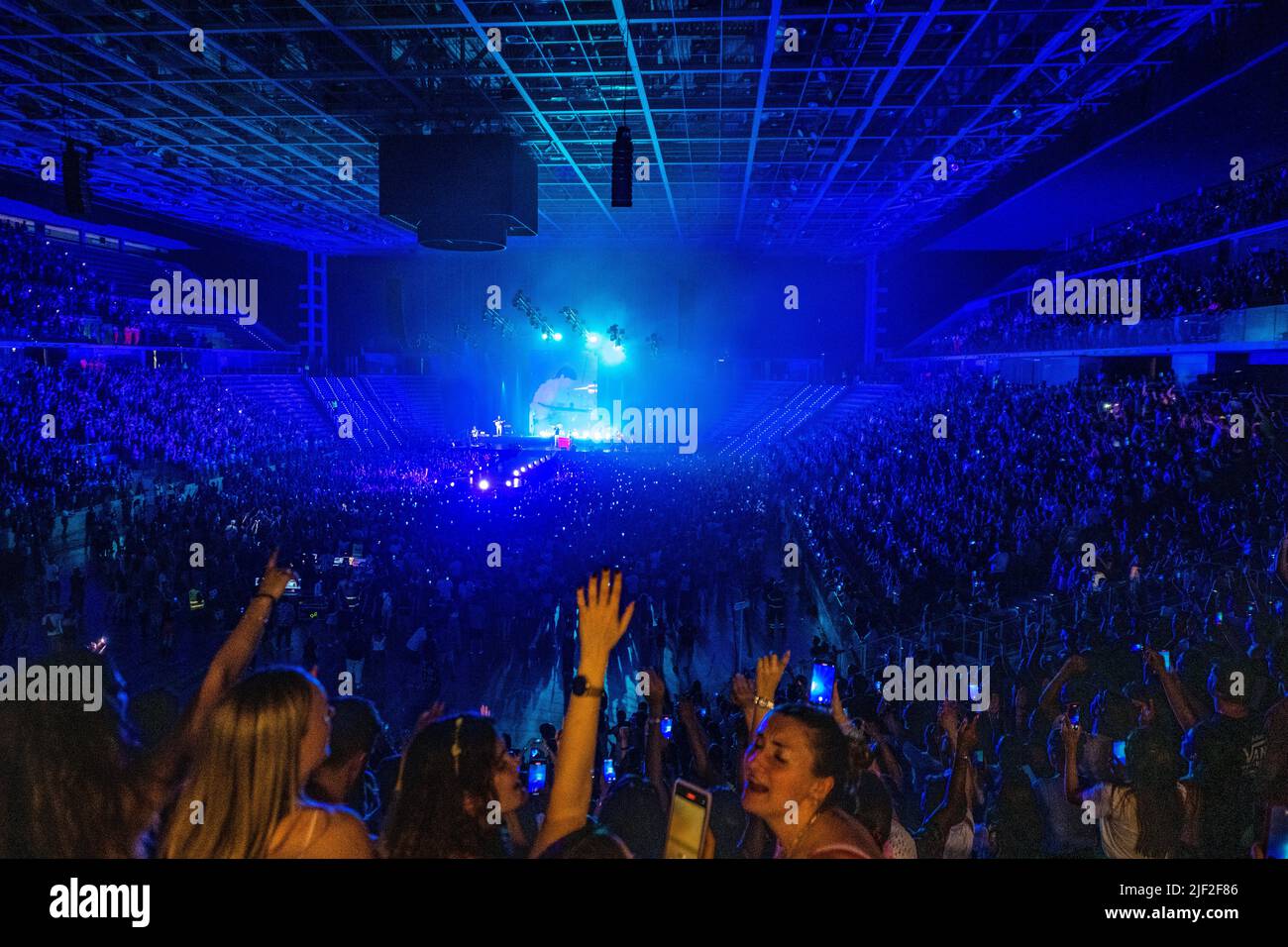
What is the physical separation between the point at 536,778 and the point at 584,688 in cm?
308

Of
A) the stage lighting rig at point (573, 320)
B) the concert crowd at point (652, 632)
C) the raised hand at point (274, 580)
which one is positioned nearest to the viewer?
the concert crowd at point (652, 632)

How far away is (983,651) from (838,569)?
3.12 meters

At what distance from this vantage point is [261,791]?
2820mm

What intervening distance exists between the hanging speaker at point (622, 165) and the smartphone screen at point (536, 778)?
5.92m

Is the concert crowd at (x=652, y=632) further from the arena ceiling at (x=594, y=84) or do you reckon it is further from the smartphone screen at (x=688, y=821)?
the arena ceiling at (x=594, y=84)

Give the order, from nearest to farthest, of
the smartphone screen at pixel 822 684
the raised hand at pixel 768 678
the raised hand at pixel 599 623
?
the raised hand at pixel 599 623 → the raised hand at pixel 768 678 → the smartphone screen at pixel 822 684

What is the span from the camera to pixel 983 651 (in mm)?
8844

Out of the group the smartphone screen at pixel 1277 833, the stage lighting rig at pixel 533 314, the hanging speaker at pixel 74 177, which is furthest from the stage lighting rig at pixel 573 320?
the smartphone screen at pixel 1277 833

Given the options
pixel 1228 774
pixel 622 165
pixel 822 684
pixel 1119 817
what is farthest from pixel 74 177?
pixel 1228 774

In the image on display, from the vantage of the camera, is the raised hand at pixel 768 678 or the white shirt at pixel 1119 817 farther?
the white shirt at pixel 1119 817

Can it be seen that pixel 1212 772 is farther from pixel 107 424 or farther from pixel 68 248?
pixel 68 248

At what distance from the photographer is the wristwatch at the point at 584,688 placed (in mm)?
3064
